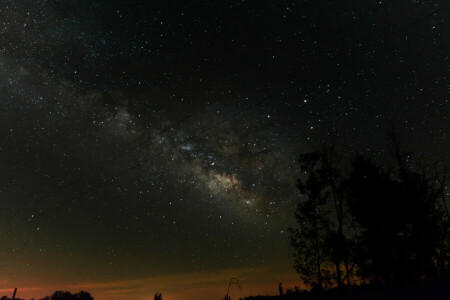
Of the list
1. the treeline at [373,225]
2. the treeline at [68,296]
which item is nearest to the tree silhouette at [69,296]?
the treeline at [68,296]

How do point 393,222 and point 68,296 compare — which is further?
point 68,296

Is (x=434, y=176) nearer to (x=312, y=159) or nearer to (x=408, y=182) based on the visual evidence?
(x=408, y=182)

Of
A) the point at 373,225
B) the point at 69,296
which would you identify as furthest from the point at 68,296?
the point at 373,225

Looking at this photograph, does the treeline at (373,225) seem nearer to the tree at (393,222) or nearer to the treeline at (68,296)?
the tree at (393,222)

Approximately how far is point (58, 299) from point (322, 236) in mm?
38295

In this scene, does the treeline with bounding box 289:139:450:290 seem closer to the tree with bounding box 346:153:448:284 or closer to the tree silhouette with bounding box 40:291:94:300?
the tree with bounding box 346:153:448:284

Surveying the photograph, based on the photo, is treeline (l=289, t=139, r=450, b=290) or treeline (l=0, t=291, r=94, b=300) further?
treeline (l=0, t=291, r=94, b=300)

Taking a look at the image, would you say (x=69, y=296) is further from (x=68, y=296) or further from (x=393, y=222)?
(x=393, y=222)

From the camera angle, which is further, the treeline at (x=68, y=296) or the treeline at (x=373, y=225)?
the treeline at (x=68, y=296)

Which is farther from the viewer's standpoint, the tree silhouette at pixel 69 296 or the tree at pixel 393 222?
the tree silhouette at pixel 69 296

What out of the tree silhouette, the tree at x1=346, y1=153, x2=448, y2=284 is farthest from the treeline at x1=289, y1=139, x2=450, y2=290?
the tree silhouette

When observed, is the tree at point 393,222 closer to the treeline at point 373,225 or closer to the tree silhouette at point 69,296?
the treeline at point 373,225

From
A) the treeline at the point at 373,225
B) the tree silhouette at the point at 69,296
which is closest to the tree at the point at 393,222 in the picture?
the treeline at the point at 373,225

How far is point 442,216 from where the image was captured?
3130 cm
